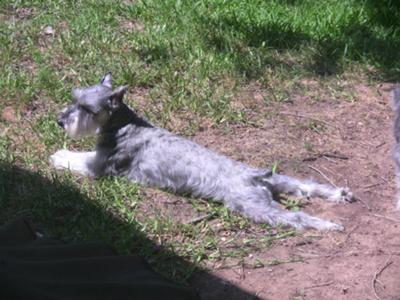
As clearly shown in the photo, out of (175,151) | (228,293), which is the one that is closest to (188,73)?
(175,151)

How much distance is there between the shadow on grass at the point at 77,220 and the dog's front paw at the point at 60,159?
0.20 metres

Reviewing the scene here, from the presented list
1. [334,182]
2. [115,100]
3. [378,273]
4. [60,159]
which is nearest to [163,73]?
[115,100]

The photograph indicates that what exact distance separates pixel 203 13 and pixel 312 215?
3778 mm

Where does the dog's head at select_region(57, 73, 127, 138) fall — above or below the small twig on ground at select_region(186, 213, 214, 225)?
above

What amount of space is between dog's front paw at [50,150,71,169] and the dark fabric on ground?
184 centimetres

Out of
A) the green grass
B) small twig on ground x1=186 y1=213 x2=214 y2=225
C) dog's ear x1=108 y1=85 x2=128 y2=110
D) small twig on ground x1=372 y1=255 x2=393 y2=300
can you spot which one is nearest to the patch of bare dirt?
small twig on ground x1=372 y1=255 x2=393 y2=300

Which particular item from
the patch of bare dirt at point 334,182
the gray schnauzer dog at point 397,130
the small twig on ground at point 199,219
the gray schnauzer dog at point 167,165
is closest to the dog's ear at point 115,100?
the gray schnauzer dog at point 167,165

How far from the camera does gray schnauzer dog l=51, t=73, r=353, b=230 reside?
17.9ft

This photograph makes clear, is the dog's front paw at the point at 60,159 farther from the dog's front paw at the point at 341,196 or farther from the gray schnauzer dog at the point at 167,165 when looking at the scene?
the dog's front paw at the point at 341,196

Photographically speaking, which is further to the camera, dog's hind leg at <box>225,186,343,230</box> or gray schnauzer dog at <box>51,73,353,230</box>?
gray schnauzer dog at <box>51,73,353,230</box>

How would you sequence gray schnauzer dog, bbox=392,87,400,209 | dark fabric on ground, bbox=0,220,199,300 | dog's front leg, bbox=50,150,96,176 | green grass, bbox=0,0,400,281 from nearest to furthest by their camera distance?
1. dark fabric on ground, bbox=0,220,199,300
2. green grass, bbox=0,0,400,281
3. dog's front leg, bbox=50,150,96,176
4. gray schnauzer dog, bbox=392,87,400,209

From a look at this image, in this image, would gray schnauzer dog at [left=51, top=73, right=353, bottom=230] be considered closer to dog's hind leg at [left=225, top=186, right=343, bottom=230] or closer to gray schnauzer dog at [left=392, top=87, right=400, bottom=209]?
dog's hind leg at [left=225, top=186, right=343, bottom=230]

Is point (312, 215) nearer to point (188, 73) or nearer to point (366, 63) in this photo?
point (188, 73)

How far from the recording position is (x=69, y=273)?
332 centimetres
